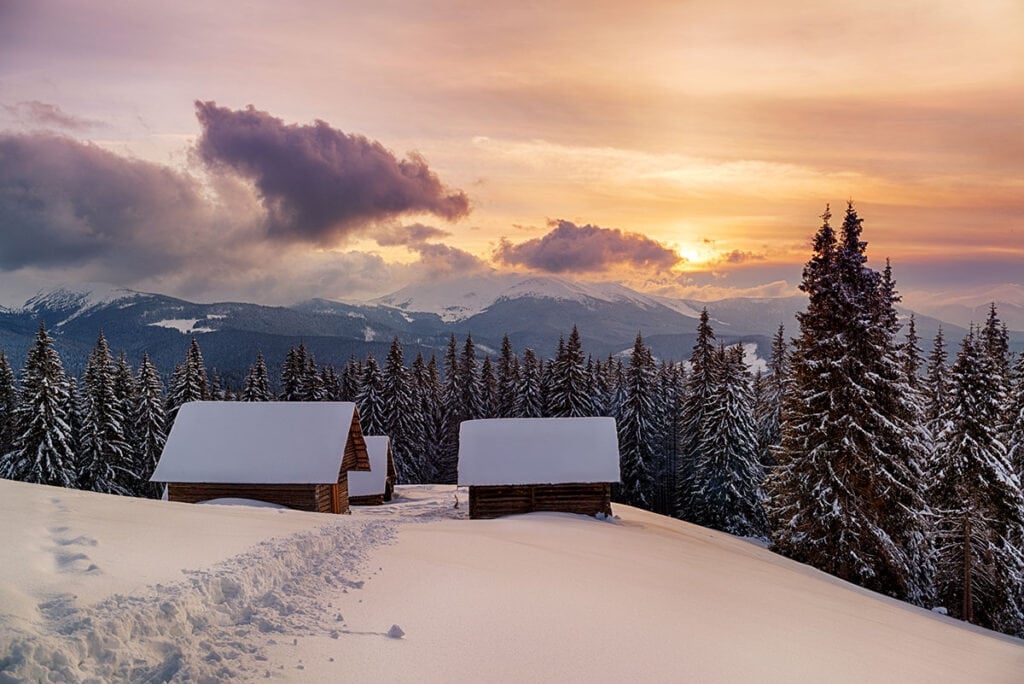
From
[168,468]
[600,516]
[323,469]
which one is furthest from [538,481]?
[168,468]

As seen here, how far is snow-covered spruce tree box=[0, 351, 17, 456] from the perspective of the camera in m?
50.5

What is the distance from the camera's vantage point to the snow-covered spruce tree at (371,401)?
206 ft

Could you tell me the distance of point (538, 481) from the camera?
1192 inches

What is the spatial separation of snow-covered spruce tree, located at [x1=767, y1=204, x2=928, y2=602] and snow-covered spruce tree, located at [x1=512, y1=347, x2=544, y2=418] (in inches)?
1476

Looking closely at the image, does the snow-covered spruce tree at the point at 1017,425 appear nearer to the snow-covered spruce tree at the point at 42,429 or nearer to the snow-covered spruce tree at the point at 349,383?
the snow-covered spruce tree at the point at 349,383

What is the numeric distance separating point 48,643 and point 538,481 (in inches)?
998

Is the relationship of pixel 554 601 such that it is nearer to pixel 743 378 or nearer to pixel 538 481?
pixel 538 481

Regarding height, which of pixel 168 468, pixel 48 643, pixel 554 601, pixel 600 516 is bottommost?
pixel 600 516

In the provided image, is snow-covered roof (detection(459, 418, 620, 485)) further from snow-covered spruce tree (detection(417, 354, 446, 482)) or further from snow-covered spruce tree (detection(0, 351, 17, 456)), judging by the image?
snow-covered spruce tree (detection(0, 351, 17, 456))

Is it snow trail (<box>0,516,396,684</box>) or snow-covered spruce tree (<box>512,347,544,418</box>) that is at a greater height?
snow trail (<box>0,516,396,684</box>)

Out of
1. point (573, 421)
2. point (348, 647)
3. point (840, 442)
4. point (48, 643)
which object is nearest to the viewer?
point (48, 643)

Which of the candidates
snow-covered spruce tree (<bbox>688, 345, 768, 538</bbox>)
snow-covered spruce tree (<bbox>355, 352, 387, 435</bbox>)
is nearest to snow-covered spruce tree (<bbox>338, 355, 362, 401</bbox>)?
snow-covered spruce tree (<bbox>355, 352, 387, 435</bbox>)

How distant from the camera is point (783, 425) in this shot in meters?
Answer: 27.9

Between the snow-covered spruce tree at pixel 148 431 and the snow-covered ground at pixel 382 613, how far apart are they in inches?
1741
